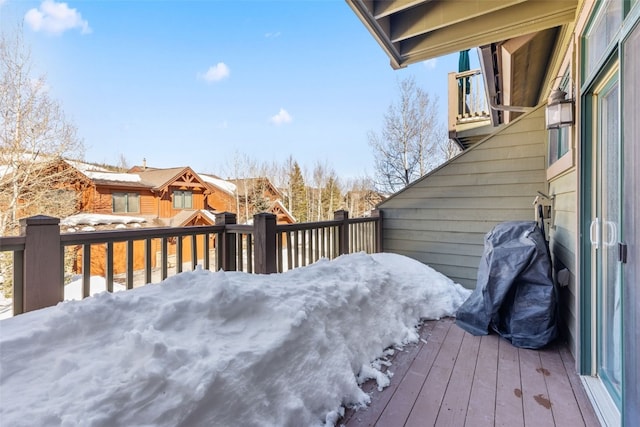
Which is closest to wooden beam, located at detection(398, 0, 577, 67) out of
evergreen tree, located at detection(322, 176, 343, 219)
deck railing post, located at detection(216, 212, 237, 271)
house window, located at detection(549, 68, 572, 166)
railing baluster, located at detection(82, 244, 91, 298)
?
house window, located at detection(549, 68, 572, 166)

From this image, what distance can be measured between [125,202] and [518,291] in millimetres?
15677

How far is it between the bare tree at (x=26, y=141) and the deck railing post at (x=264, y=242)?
31.8 feet

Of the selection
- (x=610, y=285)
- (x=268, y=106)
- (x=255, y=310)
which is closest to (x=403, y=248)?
(x=610, y=285)

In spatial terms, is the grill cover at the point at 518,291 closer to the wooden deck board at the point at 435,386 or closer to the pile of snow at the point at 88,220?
the wooden deck board at the point at 435,386

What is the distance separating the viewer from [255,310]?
179cm

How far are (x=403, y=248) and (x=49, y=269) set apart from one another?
402 cm

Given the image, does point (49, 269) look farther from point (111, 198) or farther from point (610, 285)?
point (111, 198)

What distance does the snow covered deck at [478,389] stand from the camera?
1.65 m

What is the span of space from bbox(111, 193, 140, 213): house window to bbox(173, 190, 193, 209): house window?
1808 mm

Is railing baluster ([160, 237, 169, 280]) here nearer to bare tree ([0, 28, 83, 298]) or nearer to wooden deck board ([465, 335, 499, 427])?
wooden deck board ([465, 335, 499, 427])

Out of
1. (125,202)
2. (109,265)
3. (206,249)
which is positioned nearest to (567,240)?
(206,249)

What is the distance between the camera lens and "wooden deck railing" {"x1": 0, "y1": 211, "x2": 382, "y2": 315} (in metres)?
1.70

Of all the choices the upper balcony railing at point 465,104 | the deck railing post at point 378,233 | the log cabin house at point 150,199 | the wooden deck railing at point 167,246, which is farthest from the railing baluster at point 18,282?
the log cabin house at point 150,199

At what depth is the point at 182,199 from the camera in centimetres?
1644
